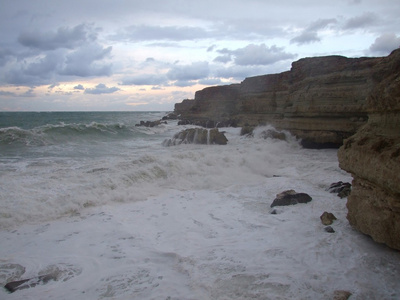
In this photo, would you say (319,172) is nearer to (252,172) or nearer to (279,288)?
(252,172)

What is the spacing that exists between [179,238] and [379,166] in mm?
3018

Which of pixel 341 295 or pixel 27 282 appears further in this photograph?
pixel 27 282

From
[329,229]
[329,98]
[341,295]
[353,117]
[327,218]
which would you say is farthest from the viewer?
[329,98]

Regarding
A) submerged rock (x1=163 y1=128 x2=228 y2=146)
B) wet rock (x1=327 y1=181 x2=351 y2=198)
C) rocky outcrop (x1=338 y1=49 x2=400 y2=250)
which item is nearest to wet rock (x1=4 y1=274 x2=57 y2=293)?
rocky outcrop (x1=338 y1=49 x2=400 y2=250)

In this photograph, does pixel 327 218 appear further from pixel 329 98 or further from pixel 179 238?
pixel 329 98

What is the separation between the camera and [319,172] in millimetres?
8984

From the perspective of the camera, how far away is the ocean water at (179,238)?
10.8 feet

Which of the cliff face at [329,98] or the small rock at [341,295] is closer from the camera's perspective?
the small rock at [341,295]

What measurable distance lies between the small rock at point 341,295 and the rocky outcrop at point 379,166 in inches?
44.0

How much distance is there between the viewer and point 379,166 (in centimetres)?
363

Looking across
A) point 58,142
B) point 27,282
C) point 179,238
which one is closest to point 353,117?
point 179,238

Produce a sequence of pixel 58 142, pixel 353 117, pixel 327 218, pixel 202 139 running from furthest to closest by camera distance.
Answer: pixel 58 142 < pixel 202 139 < pixel 353 117 < pixel 327 218

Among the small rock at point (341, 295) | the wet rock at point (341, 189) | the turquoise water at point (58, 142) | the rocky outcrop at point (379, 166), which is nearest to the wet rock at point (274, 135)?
the turquoise water at point (58, 142)

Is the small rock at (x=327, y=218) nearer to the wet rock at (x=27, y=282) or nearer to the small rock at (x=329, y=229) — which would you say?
the small rock at (x=329, y=229)
